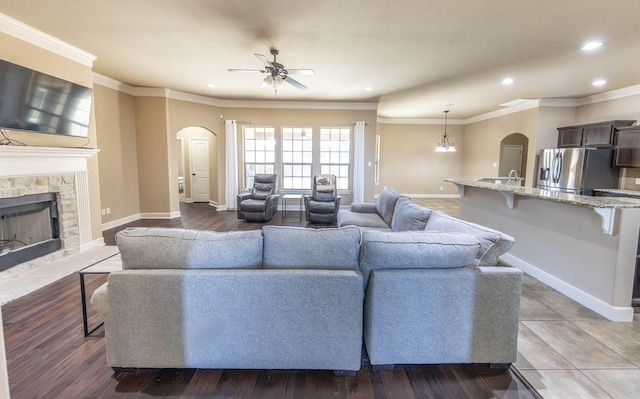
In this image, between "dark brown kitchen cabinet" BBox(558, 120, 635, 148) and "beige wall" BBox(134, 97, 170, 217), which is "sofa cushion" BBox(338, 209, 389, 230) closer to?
"beige wall" BBox(134, 97, 170, 217)

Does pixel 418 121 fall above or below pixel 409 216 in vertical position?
above

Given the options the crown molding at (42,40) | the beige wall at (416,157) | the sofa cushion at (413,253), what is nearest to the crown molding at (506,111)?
the beige wall at (416,157)

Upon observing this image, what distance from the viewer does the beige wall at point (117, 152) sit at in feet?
17.5

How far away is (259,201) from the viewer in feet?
20.1

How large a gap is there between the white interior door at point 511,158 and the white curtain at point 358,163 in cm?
476

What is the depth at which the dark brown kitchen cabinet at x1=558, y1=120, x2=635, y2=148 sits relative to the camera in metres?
5.28

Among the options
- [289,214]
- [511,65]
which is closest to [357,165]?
[289,214]

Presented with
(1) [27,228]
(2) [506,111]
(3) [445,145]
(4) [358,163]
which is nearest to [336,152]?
(4) [358,163]

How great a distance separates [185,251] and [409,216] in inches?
85.4

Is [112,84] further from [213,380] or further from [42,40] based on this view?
[213,380]

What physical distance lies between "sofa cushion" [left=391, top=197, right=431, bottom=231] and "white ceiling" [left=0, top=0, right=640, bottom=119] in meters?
1.91

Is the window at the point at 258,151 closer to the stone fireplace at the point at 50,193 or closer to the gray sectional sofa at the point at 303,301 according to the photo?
the stone fireplace at the point at 50,193

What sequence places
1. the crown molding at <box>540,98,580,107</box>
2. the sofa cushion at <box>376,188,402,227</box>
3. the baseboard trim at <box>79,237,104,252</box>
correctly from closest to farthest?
the sofa cushion at <box>376,188,402,227</box>, the baseboard trim at <box>79,237,104,252</box>, the crown molding at <box>540,98,580,107</box>

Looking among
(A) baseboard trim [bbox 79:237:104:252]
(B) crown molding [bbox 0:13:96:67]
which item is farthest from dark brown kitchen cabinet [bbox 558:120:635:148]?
(A) baseboard trim [bbox 79:237:104:252]
